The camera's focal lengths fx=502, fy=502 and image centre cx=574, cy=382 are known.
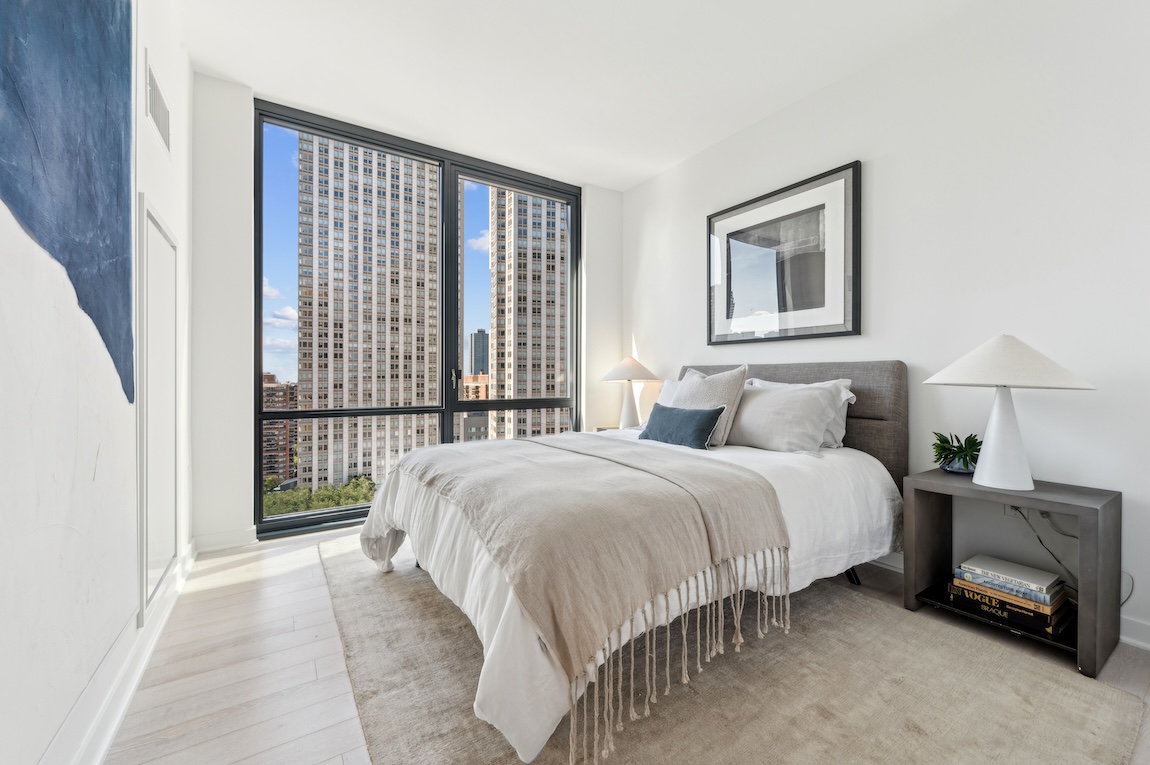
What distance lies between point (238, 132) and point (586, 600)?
3.40 metres

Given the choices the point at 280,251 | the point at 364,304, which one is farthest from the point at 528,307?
the point at 280,251

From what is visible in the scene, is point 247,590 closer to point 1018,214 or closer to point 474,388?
point 474,388

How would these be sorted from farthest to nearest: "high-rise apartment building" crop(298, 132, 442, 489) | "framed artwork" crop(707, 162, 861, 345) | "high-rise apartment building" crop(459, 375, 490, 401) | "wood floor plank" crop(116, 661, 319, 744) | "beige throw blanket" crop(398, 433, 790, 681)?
"high-rise apartment building" crop(459, 375, 490, 401)
"high-rise apartment building" crop(298, 132, 442, 489)
"framed artwork" crop(707, 162, 861, 345)
"wood floor plank" crop(116, 661, 319, 744)
"beige throw blanket" crop(398, 433, 790, 681)

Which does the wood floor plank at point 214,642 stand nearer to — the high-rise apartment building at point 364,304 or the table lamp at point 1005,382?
the high-rise apartment building at point 364,304

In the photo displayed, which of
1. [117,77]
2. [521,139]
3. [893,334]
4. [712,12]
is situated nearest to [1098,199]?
[893,334]

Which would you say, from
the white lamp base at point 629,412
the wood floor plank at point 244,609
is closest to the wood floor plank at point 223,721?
the wood floor plank at point 244,609

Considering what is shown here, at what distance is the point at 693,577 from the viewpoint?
1528mm

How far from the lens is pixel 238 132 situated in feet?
9.94

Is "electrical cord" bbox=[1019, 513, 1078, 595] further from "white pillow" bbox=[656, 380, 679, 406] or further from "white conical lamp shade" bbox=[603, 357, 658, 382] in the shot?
"white conical lamp shade" bbox=[603, 357, 658, 382]

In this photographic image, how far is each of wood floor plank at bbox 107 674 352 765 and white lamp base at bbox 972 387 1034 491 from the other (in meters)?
2.46

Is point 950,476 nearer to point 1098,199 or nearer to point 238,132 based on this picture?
point 1098,199

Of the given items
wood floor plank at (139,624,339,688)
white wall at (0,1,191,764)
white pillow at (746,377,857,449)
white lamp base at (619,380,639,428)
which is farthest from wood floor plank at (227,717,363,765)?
white lamp base at (619,380,639,428)

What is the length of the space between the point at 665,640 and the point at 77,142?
233cm

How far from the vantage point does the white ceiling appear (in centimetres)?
238
